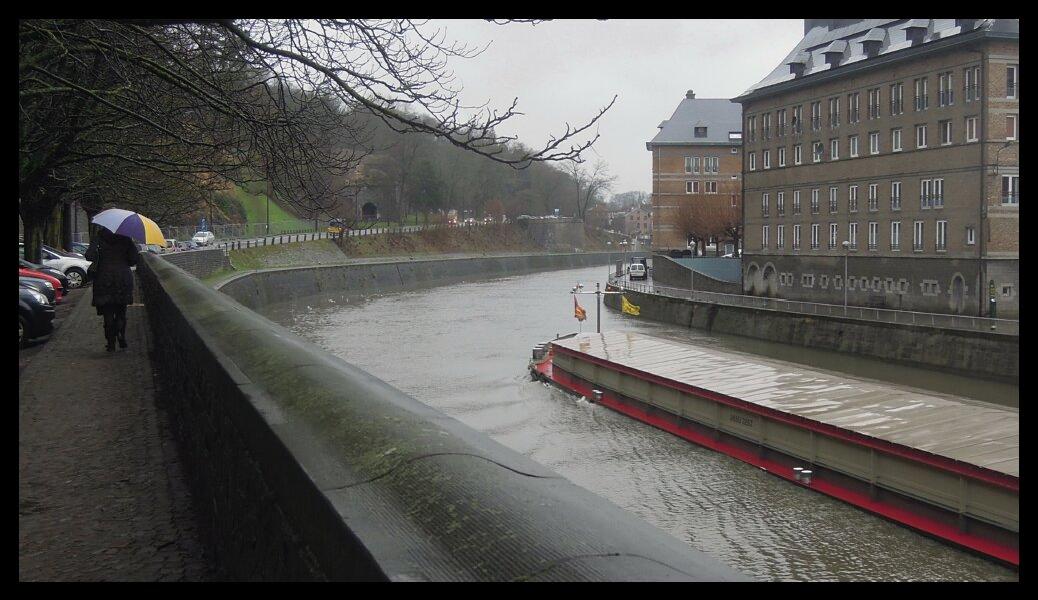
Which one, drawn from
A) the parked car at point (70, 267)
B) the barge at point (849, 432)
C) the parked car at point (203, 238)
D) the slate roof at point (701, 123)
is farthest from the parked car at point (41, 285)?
the slate roof at point (701, 123)

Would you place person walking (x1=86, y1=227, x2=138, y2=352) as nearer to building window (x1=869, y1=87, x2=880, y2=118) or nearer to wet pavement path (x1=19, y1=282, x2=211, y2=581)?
wet pavement path (x1=19, y1=282, x2=211, y2=581)

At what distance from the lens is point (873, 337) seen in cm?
3966

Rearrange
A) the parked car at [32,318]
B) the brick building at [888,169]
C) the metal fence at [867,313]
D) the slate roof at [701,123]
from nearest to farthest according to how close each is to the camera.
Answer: the parked car at [32,318] → the metal fence at [867,313] → the brick building at [888,169] → the slate roof at [701,123]

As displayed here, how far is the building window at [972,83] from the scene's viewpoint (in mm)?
41156

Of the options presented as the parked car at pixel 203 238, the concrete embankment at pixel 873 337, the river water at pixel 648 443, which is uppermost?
the parked car at pixel 203 238

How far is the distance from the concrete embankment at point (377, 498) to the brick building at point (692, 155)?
84.8 metres

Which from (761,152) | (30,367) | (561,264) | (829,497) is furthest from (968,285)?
(561,264)

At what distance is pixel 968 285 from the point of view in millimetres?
42031

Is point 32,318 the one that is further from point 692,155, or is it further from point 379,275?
point 692,155

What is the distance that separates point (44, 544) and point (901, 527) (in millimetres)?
14163

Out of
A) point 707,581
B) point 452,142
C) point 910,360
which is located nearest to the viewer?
point 707,581

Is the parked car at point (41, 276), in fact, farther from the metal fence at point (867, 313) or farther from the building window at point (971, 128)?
the building window at point (971, 128)

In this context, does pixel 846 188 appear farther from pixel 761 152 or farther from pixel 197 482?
pixel 197 482

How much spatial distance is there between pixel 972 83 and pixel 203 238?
51770 millimetres
